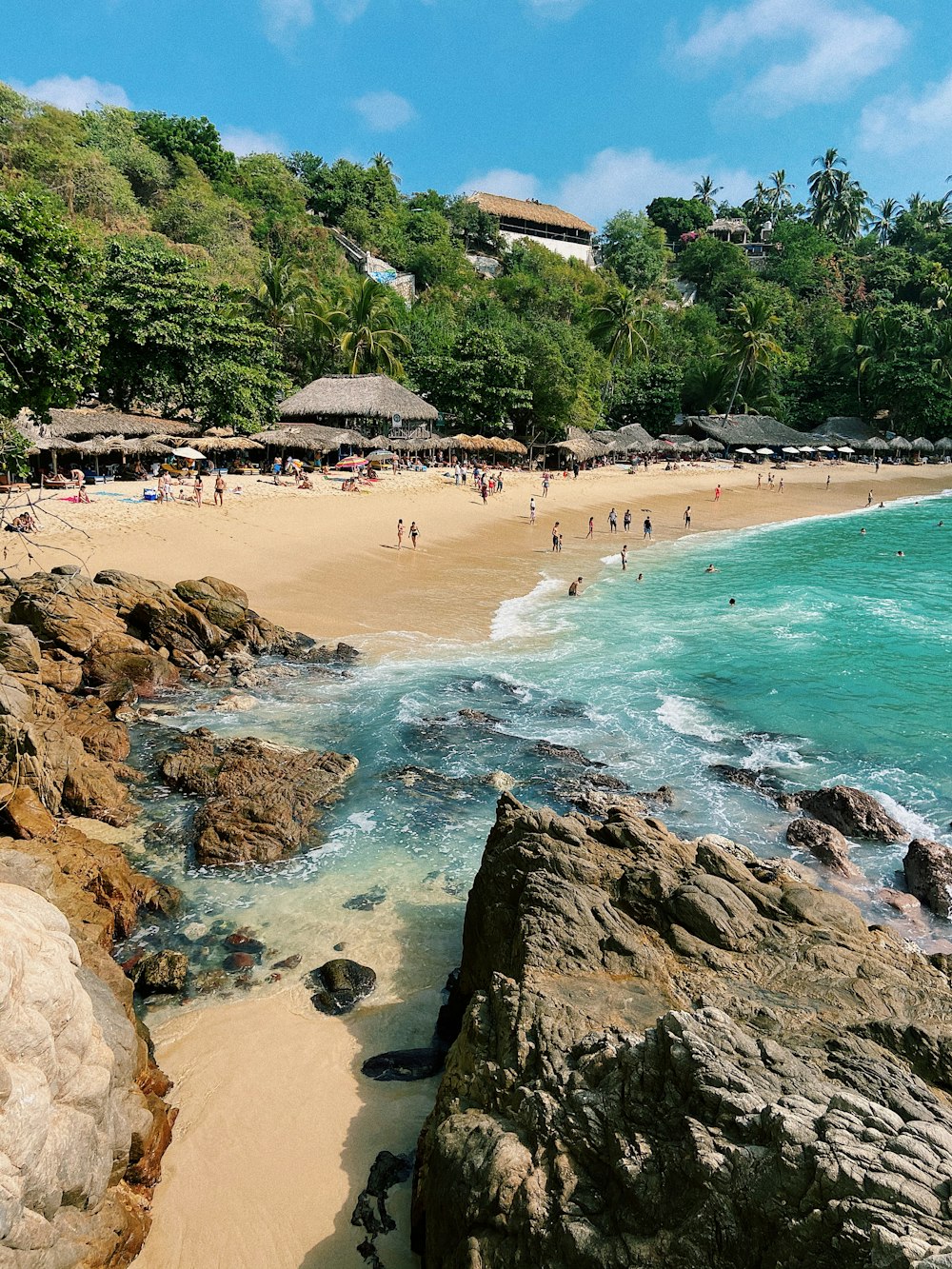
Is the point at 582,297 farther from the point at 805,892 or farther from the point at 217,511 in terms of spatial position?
the point at 805,892

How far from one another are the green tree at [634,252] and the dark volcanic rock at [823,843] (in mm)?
80997

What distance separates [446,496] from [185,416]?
14.5 metres

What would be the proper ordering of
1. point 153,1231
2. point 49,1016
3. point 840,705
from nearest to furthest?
point 49,1016, point 153,1231, point 840,705

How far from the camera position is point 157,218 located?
5569 centimetres

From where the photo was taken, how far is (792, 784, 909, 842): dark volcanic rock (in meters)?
12.0

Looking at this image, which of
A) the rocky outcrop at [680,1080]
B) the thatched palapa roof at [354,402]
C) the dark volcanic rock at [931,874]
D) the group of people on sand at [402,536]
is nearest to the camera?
the rocky outcrop at [680,1080]

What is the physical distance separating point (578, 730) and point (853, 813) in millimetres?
5022

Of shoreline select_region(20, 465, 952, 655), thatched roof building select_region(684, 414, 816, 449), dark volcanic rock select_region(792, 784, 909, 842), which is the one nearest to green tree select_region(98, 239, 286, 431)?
shoreline select_region(20, 465, 952, 655)

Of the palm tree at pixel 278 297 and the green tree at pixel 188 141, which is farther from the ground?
the green tree at pixel 188 141

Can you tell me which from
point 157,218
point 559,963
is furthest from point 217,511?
point 157,218

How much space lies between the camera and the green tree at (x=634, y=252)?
83.8 meters

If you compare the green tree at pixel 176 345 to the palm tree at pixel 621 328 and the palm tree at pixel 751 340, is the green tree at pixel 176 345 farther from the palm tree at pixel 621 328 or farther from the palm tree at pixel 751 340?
the palm tree at pixel 751 340

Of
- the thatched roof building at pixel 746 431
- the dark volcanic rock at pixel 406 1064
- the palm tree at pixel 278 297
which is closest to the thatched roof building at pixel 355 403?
the palm tree at pixel 278 297

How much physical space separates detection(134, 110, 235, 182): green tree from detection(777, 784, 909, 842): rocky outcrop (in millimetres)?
72119
